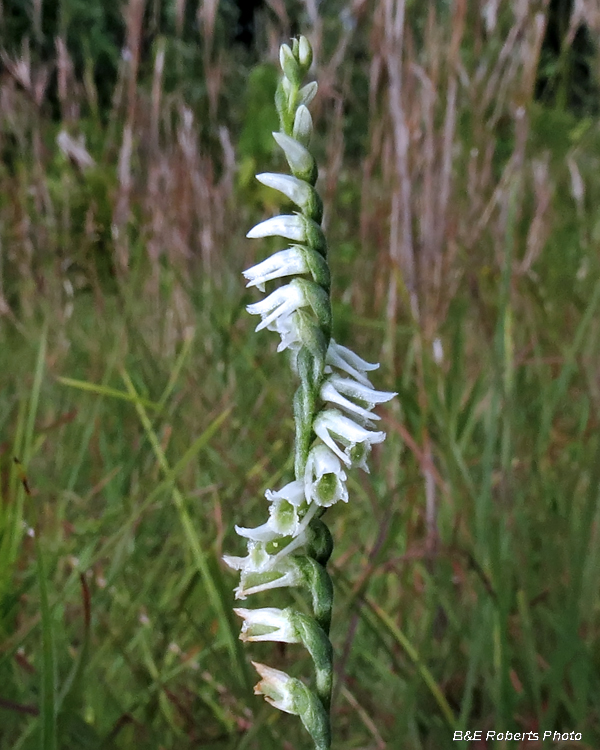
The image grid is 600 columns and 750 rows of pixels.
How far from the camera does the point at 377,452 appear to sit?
1.42 metres

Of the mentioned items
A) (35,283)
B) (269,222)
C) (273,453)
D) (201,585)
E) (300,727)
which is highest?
(35,283)

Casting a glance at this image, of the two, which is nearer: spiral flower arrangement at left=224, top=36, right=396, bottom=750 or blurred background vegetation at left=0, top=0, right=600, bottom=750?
spiral flower arrangement at left=224, top=36, right=396, bottom=750

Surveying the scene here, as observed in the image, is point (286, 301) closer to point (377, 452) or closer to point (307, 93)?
point (307, 93)

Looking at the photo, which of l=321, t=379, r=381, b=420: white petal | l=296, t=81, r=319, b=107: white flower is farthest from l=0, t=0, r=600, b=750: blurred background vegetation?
l=296, t=81, r=319, b=107: white flower

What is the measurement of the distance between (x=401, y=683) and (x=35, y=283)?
144 centimetres

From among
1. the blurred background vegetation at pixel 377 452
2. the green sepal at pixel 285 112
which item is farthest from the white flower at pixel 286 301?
the blurred background vegetation at pixel 377 452

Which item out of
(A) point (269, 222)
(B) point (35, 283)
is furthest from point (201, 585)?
(B) point (35, 283)

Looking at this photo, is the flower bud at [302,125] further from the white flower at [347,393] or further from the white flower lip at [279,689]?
the white flower lip at [279,689]

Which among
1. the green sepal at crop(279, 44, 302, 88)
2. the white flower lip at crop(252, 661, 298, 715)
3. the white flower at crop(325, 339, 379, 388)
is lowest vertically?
the white flower lip at crop(252, 661, 298, 715)

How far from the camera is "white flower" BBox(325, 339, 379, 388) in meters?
0.42

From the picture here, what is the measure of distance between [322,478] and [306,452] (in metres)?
0.02

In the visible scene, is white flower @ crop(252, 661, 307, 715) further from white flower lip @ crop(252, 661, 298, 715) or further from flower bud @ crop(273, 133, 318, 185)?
flower bud @ crop(273, 133, 318, 185)

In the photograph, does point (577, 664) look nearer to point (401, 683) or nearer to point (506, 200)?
point (401, 683)

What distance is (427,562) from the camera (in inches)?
44.1
